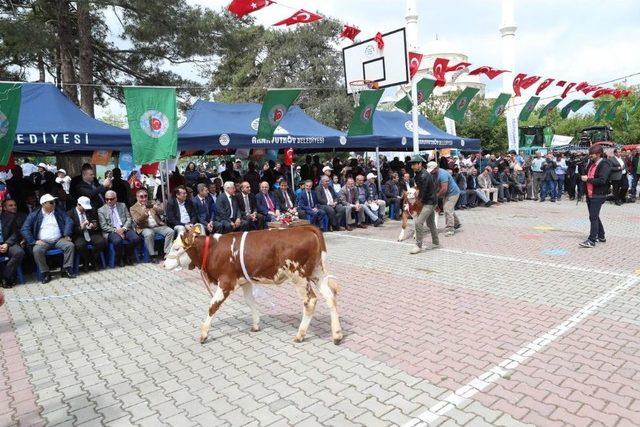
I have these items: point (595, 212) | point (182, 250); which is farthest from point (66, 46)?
point (595, 212)

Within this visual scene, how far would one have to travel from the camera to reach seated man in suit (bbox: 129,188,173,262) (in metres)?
9.12

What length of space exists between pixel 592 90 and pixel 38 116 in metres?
23.6

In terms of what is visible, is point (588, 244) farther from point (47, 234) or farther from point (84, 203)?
point (47, 234)

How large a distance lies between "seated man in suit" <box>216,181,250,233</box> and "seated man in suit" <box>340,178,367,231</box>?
3340 millimetres

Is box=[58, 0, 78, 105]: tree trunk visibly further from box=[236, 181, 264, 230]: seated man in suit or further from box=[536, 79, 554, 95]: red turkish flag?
box=[536, 79, 554, 95]: red turkish flag

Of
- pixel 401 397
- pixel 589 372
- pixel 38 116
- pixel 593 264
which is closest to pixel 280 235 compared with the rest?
pixel 401 397

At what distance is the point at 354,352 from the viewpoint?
4.51m

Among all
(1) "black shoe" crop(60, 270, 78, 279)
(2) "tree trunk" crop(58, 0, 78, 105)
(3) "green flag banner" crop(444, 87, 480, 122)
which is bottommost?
(1) "black shoe" crop(60, 270, 78, 279)

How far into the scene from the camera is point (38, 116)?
927 centimetres

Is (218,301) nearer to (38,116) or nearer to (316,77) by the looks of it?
(38,116)

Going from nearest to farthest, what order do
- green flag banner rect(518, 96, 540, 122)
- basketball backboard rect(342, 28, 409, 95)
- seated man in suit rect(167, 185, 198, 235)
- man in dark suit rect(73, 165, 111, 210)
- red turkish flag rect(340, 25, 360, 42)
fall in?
man in dark suit rect(73, 165, 111, 210) → seated man in suit rect(167, 185, 198, 235) → red turkish flag rect(340, 25, 360, 42) → basketball backboard rect(342, 28, 409, 95) → green flag banner rect(518, 96, 540, 122)

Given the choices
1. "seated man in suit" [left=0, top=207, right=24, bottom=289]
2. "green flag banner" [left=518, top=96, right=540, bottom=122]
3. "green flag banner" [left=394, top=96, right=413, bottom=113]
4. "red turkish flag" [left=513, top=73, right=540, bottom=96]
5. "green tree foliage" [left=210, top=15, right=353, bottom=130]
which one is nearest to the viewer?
"seated man in suit" [left=0, top=207, right=24, bottom=289]

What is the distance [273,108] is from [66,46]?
30.8 ft

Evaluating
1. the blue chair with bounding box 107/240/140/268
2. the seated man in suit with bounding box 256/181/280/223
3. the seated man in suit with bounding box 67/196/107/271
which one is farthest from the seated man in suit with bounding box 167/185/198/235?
the seated man in suit with bounding box 256/181/280/223
